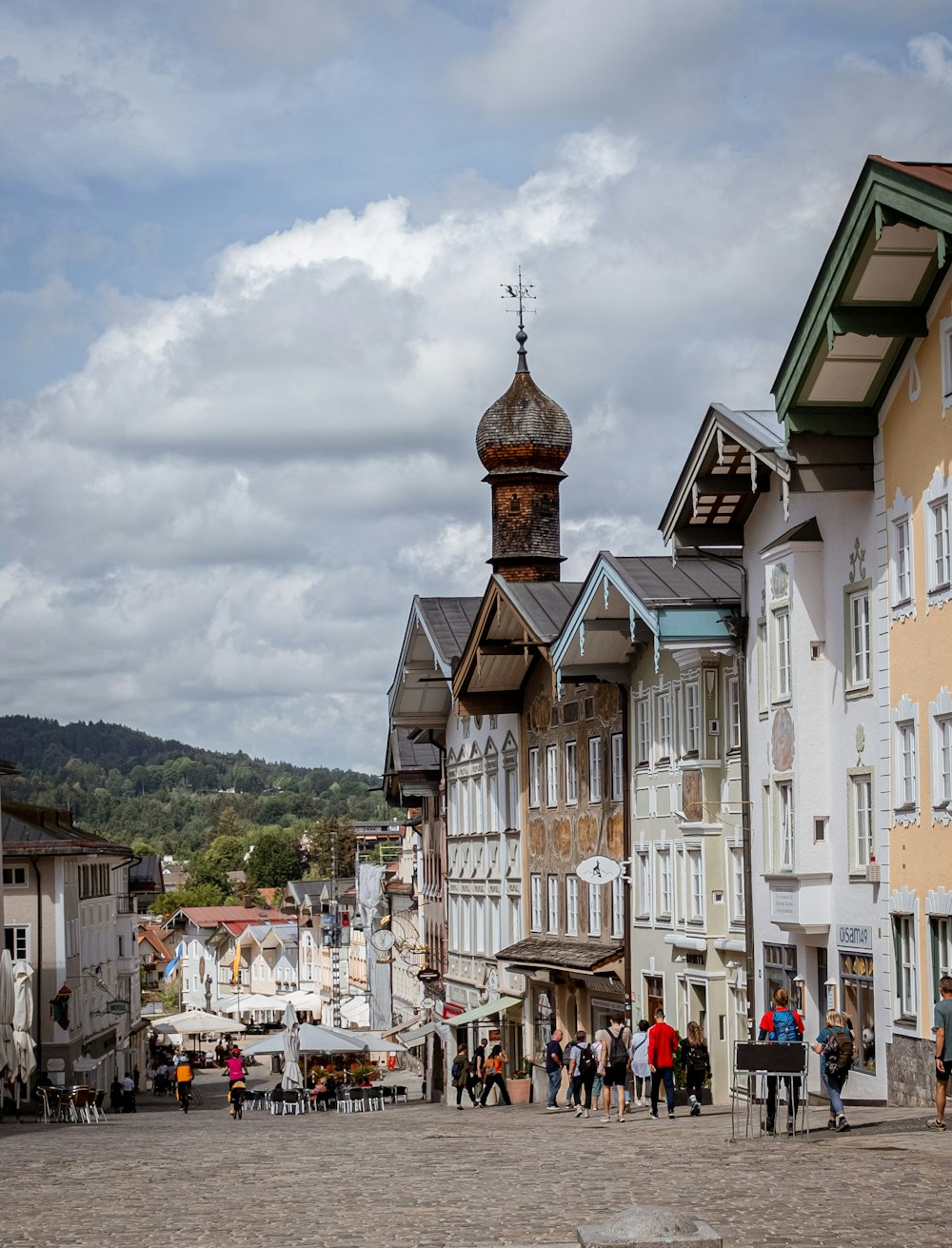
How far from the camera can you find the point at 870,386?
26781 millimetres

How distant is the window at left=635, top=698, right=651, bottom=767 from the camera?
39.9 metres

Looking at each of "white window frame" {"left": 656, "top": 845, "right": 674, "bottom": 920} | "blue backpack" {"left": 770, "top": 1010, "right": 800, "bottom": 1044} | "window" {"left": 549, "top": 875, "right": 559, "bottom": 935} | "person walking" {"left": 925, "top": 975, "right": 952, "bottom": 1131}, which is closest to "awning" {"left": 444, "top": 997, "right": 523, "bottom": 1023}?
"window" {"left": 549, "top": 875, "right": 559, "bottom": 935}

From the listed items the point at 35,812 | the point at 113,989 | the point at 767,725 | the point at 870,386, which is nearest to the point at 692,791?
the point at 767,725

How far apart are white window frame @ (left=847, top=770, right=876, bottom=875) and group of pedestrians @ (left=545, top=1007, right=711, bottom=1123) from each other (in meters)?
3.54

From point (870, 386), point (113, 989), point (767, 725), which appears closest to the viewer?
point (870, 386)

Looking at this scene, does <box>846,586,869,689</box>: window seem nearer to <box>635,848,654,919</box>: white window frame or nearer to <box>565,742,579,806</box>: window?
<box>635,848,654,919</box>: white window frame

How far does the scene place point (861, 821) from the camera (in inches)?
1120

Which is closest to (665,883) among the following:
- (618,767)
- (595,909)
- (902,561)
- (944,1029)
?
(618,767)

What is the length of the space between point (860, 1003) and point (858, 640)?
195 inches

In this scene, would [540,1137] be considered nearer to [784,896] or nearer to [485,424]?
[784,896]

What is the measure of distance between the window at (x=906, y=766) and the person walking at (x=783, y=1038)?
4.51 metres

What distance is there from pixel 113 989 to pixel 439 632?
3417 centimetres

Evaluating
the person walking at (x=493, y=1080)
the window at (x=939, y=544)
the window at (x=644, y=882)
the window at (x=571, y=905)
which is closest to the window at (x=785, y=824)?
the window at (x=939, y=544)

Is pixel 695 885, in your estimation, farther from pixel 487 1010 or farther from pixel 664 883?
pixel 487 1010
